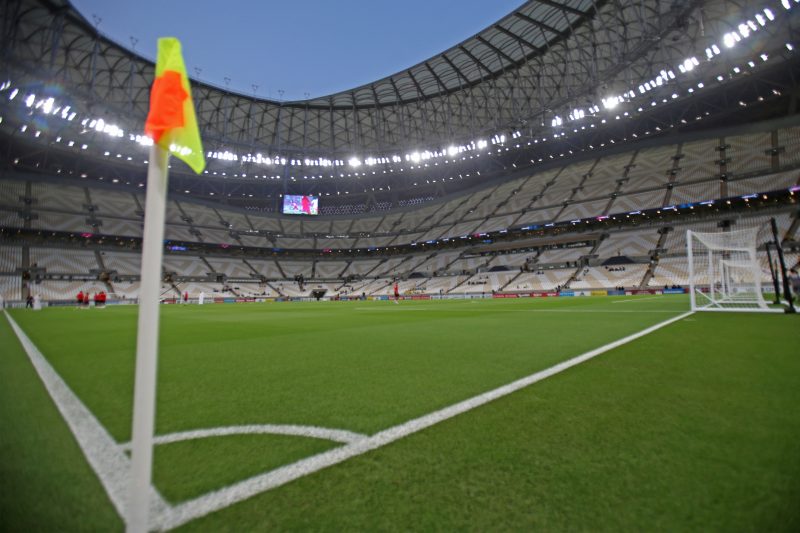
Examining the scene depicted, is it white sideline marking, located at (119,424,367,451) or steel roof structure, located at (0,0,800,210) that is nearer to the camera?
white sideline marking, located at (119,424,367,451)

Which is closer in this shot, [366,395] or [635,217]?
[366,395]

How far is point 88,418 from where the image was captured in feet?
7.69

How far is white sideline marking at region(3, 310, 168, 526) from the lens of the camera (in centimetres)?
133

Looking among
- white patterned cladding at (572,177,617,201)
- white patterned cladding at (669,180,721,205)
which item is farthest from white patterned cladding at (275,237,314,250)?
white patterned cladding at (669,180,721,205)

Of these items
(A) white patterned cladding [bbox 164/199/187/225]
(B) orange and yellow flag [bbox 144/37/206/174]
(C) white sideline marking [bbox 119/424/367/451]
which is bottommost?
(C) white sideline marking [bbox 119/424/367/451]

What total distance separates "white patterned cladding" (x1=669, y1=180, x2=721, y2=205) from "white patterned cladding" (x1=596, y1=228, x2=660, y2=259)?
375 centimetres

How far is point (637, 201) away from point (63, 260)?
63981mm

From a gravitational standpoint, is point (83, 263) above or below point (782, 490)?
above

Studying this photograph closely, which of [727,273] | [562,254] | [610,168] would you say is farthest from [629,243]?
[727,273]

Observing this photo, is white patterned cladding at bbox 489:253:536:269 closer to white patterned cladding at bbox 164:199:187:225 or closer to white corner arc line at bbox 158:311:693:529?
white corner arc line at bbox 158:311:693:529

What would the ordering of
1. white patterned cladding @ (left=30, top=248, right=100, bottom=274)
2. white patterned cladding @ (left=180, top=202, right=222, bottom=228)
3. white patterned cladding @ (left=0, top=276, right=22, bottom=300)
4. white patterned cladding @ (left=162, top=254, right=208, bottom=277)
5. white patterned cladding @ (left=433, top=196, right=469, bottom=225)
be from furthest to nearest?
white patterned cladding @ (left=433, top=196, right=469, bottom=225)
white patterned cladding @ (left=180, top=202, right=222, bottom=228)
white patterned cladding @ (left=162, top=254, right=208, bottom=277)
white patterned cladding @ (left=30, top=248, right=100, bottom=274)
white patterned cladding @ (left=0, top=276, right=22, bottom=300)

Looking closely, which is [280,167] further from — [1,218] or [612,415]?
[612,415]

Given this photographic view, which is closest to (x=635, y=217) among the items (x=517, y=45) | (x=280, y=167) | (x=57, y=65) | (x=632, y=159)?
Result: (x=632, y=159)

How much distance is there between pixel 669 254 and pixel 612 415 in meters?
41.0
